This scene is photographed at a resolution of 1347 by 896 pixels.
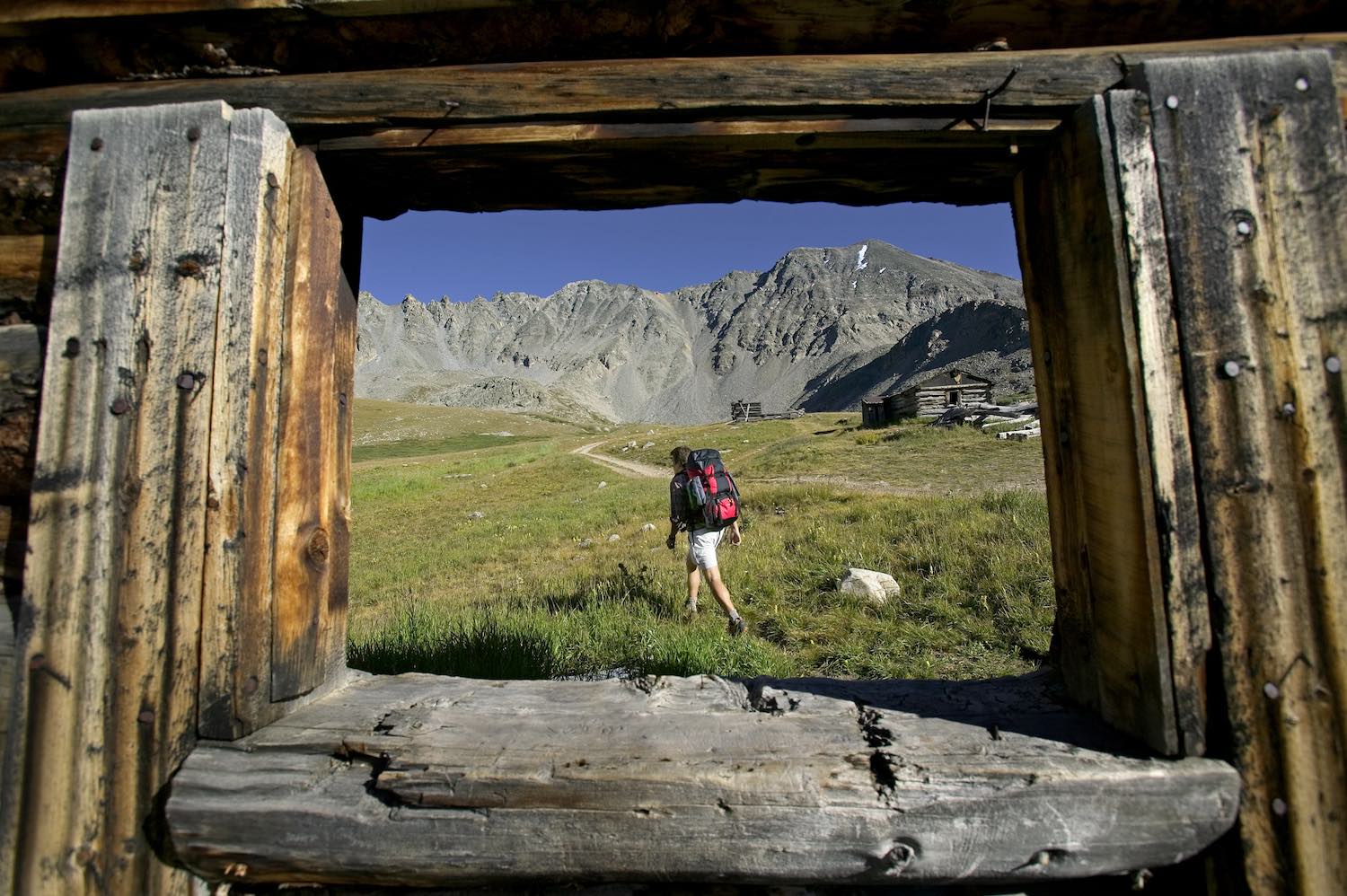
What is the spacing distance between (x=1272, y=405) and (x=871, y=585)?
3958mm

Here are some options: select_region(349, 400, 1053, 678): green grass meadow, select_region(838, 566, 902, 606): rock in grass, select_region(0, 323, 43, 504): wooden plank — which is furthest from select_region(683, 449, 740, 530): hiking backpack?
select_region(0, 323, 43, 504): wooden plank

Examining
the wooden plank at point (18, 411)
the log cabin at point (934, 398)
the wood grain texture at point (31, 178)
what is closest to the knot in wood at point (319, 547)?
the wooden plank at point (18, 411)

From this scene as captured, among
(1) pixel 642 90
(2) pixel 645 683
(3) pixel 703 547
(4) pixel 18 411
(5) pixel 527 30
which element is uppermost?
(5) pixel 527 30

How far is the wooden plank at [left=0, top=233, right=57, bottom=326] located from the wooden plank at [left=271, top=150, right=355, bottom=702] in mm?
642

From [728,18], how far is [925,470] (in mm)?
13320

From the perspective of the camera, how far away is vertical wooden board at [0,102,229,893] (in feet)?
4.70

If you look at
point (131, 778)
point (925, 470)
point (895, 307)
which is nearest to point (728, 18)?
point (131, 778)

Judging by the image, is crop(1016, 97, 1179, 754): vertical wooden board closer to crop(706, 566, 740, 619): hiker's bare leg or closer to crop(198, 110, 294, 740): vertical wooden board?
crop(198, 110, 294, 740): vertical wooden board

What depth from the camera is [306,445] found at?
1.72 metres

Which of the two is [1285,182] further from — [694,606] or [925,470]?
[925,470]

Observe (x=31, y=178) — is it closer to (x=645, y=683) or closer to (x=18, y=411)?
(x=18, y=411)

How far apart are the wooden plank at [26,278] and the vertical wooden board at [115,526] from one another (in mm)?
203

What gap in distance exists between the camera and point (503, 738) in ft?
5.08

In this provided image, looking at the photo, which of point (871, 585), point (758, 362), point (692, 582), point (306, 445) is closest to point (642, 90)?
point (306, 445)
